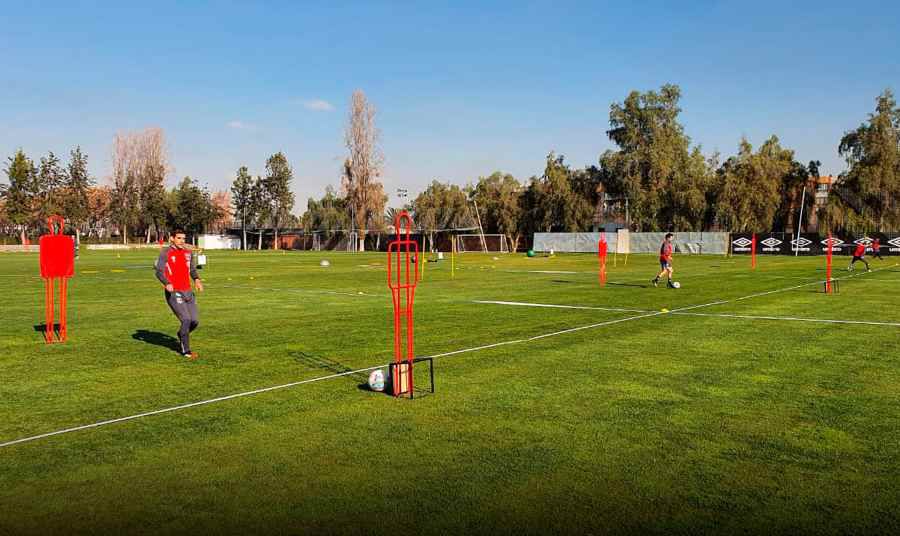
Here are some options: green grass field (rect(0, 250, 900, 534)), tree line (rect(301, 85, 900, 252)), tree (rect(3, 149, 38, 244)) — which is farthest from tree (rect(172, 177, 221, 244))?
green grass field (rect(0, 250, 900, 534))

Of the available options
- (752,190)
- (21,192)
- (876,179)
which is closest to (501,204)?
(752,190)

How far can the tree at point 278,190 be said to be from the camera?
124 metres

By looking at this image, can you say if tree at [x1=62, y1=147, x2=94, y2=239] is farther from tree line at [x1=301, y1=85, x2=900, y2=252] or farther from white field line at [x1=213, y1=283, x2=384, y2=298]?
white field line at [x1=213, y1=283, x2=384, y2=298]

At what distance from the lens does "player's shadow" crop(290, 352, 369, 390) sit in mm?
9875

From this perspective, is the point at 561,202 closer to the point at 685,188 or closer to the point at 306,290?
the point at 685,188

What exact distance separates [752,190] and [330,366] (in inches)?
2966

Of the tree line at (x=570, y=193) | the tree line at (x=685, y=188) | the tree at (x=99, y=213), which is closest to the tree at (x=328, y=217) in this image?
the tree line at (x=570, y=193)

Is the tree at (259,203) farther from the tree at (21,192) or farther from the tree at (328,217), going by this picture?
the tree at (21,192)

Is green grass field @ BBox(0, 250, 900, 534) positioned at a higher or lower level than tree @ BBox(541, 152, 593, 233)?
lower

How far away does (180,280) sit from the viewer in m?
11.6

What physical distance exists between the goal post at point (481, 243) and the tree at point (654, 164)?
611 inches

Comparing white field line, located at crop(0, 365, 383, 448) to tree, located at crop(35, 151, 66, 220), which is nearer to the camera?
white field line, located at crop(0, 365, 383, 448)

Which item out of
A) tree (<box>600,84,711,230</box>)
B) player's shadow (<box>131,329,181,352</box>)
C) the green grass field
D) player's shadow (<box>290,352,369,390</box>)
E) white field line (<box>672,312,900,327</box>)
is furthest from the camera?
tree (<box>600,84,711,230</box>)

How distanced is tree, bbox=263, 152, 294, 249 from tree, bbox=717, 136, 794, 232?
72.6m
